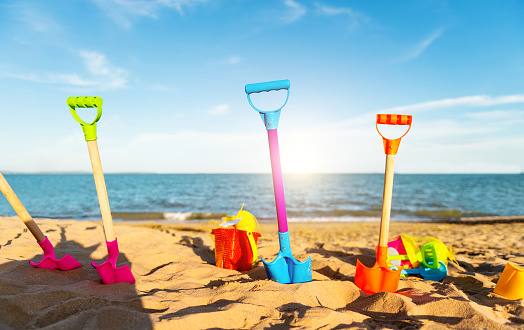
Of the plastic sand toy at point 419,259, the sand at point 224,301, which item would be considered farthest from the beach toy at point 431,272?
the sand at point 224,301

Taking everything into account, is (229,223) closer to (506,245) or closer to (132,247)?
(132,247)

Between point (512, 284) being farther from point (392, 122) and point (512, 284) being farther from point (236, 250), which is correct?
point (236, 250)

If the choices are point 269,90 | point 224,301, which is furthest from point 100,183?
point 269,90

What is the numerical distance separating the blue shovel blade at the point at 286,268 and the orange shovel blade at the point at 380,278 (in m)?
0.46

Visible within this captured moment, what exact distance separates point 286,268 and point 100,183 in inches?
63.9

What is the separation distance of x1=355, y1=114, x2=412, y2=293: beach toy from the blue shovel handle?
803 millimetres

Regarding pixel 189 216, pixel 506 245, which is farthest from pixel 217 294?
pixel 189 216

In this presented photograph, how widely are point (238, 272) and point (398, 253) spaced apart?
1.64 m

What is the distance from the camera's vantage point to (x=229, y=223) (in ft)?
9.38

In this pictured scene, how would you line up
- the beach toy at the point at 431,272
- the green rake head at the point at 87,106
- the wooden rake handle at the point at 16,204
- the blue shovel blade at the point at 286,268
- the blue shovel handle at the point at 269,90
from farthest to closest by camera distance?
the beach toy at the point at 431,272
the blue shovel blade at the point at 286,268
the blue shovel handle at the point at 269,90
the wooden rake handle at the point at 16,204
the green rake head at the point at 87,106

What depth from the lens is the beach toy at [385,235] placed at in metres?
2.23

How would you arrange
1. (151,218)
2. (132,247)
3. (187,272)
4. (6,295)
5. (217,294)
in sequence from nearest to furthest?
(6,295) → (217,294) → (187,272) → (132,247) → (151,218)

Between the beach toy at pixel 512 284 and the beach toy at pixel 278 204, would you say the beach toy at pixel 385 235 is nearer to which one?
the beach toy at pixel 278 204

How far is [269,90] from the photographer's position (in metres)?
2.33
